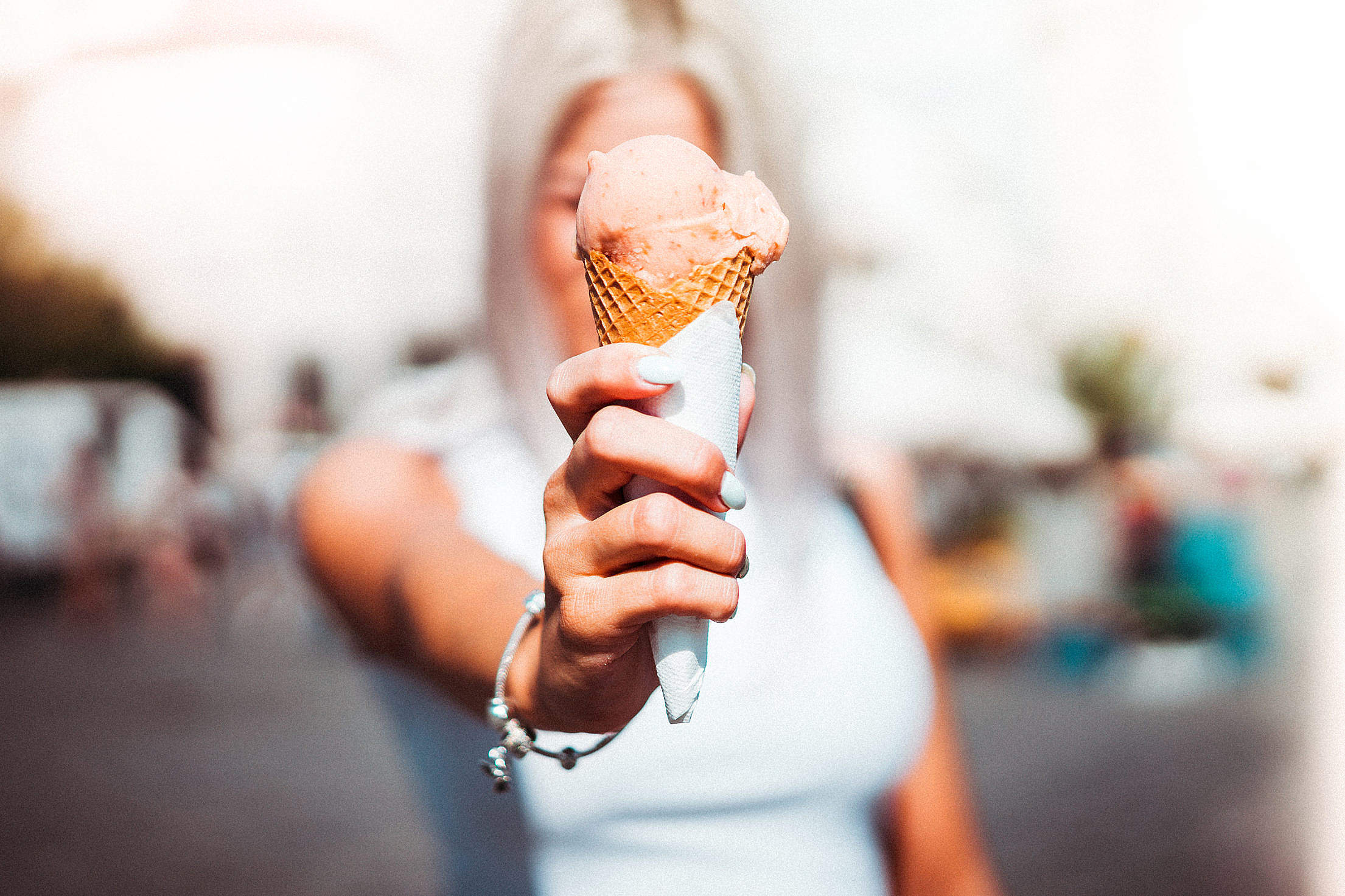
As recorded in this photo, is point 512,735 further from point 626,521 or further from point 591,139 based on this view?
point 591,139

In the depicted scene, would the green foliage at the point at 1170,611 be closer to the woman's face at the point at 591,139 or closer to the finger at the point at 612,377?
the woman's face at the point at 591,139

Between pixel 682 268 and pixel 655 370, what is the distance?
0.40ft

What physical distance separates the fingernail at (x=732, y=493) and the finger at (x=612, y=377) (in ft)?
0.26

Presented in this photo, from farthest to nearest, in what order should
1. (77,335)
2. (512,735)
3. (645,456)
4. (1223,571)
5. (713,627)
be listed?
(77,335) → (1223,571) → (713,627) → (512,735) → (645,456)

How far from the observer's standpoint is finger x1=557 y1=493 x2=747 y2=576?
2.18ft

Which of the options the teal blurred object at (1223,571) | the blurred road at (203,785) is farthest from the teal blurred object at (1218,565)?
the blurred road at (203,785)

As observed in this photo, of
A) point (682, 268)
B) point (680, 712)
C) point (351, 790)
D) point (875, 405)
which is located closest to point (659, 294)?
point (682, 268)

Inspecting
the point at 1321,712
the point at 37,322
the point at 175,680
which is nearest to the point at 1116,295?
the point at 1321,712

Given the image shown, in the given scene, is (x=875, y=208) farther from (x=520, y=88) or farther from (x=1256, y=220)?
(x=520, y=88)

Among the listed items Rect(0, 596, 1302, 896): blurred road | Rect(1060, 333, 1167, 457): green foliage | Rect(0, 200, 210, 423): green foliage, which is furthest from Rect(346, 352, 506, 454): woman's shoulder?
Rect(0, 200, 210, 423): green foliage

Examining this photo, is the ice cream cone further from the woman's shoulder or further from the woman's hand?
the woman's shoulder

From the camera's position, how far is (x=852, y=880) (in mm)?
1382

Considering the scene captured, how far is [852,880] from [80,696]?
693 cm

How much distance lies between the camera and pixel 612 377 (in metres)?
0.67
